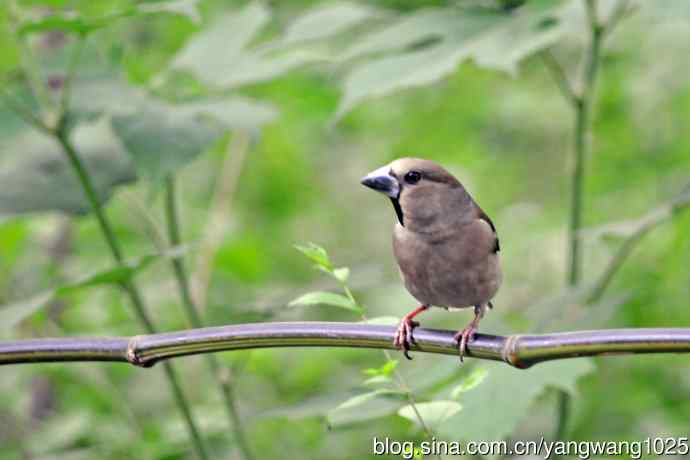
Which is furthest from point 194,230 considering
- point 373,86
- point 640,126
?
point 373,86

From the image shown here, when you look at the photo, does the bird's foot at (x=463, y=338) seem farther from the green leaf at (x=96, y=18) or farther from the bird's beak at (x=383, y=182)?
the green leaf at (x=96, y=18)

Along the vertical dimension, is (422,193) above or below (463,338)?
above

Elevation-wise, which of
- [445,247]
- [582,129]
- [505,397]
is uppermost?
[445,247]

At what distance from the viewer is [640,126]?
591cm

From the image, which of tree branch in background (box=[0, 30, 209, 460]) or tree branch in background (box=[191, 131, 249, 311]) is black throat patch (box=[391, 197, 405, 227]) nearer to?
tree branch in background (box=[0, 30, 209, 460])

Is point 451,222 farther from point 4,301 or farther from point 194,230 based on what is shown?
point 194,230

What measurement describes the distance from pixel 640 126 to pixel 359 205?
2.38m

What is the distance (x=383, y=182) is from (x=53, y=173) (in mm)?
1818

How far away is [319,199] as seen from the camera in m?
7.04

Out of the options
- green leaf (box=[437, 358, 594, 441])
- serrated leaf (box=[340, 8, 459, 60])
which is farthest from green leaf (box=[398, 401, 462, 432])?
serrated leaf (box=[340, 8, 459, 60])

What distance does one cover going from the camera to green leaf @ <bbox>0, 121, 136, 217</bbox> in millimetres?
3229

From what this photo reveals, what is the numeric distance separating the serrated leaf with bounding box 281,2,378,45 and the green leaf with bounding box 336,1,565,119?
14 cm

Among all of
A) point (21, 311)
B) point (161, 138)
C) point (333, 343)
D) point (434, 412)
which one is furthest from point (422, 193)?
point (161, 138)

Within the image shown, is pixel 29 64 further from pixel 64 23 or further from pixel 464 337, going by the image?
pixel 464 337
